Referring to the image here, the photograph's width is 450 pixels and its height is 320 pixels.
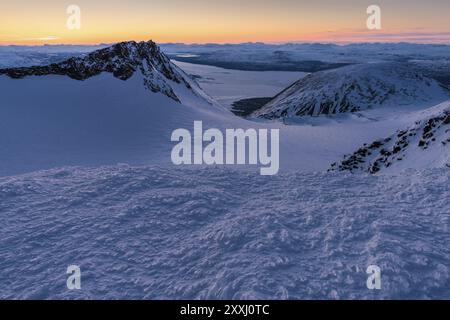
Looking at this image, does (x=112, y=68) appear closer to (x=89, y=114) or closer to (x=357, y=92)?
(x=89, y=114)

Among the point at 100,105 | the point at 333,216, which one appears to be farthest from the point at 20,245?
the point at 100,105

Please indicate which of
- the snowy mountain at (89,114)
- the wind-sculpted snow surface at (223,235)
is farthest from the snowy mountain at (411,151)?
the snowy mountain at (89,114)

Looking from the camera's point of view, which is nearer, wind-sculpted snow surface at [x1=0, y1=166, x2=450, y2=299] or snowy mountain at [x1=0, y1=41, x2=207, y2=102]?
wind-sculpted snow surface at [x1=0, y1=166, x2=450, y2=299]

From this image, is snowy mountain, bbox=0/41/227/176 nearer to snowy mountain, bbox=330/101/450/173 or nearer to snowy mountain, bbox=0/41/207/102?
snowy mountain, bbox=0/41/207/102

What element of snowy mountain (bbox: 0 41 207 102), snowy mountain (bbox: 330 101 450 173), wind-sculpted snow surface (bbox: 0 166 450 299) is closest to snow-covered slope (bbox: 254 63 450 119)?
snowy mountain (bbox: 0 41 207 102)

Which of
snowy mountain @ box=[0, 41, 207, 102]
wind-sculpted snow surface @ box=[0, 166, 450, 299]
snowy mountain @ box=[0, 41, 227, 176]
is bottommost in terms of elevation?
wind-sculpted snow surface @ box=[0, 166, 450, 299]

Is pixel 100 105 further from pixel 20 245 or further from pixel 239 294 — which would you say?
pixel 239 294
